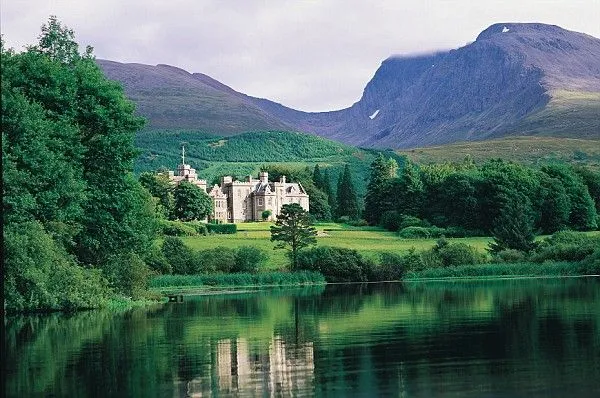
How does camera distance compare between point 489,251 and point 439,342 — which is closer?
point 439,342

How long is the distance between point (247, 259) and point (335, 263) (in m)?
7.44

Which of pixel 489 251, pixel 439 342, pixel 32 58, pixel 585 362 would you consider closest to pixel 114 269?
pixel 32 58

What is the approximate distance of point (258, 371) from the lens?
2455cm

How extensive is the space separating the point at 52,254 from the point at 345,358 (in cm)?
2524

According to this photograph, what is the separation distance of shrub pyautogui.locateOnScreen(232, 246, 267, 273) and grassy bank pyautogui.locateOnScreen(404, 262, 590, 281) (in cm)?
1291

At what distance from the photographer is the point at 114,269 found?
2249 inches

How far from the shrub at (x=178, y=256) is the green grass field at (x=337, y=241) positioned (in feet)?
24.9

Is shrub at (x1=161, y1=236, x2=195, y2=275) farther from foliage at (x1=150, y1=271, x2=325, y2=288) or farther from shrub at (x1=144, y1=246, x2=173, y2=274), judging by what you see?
foliage at (x1=150, y1=271, x2=325, y2=288)

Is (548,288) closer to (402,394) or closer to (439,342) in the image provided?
(439,342)

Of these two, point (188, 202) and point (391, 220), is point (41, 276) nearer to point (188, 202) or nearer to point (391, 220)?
point (391, 220)

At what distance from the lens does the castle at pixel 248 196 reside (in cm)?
17000

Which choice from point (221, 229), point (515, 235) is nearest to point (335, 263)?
point (515, 235)

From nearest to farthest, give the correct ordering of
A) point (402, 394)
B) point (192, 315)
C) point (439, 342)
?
point (402, 394)
point (439, 342)
point (192, 315)

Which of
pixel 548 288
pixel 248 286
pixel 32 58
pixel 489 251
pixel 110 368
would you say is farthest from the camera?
pixel 489 251
